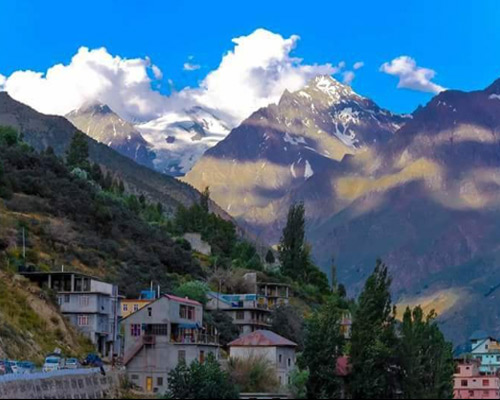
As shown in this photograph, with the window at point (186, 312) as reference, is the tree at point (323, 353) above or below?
below

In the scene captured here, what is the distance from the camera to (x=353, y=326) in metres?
94.1

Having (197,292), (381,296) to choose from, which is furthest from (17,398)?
(197,292)

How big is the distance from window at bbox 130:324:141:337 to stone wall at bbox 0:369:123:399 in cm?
1159

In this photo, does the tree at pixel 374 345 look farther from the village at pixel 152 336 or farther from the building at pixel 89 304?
the building at pixel 89 304

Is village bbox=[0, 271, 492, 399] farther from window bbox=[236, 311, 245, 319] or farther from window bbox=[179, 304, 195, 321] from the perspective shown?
window bbox=[236, 311, 245, 319]

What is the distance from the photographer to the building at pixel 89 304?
111m

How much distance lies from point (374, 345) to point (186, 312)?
870 inches

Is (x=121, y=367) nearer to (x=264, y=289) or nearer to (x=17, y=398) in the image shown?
(x=17, y=398)

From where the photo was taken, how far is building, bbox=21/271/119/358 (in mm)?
110812

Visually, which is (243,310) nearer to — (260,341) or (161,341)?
(260,341)

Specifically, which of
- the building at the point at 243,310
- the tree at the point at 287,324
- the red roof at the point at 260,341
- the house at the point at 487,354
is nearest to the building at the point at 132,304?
the building at the point at 243,310

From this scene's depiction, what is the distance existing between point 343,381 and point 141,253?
7046cm

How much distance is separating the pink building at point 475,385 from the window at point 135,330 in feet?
149

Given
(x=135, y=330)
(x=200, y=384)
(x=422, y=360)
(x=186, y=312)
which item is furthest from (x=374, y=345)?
(x=135, y=330)
